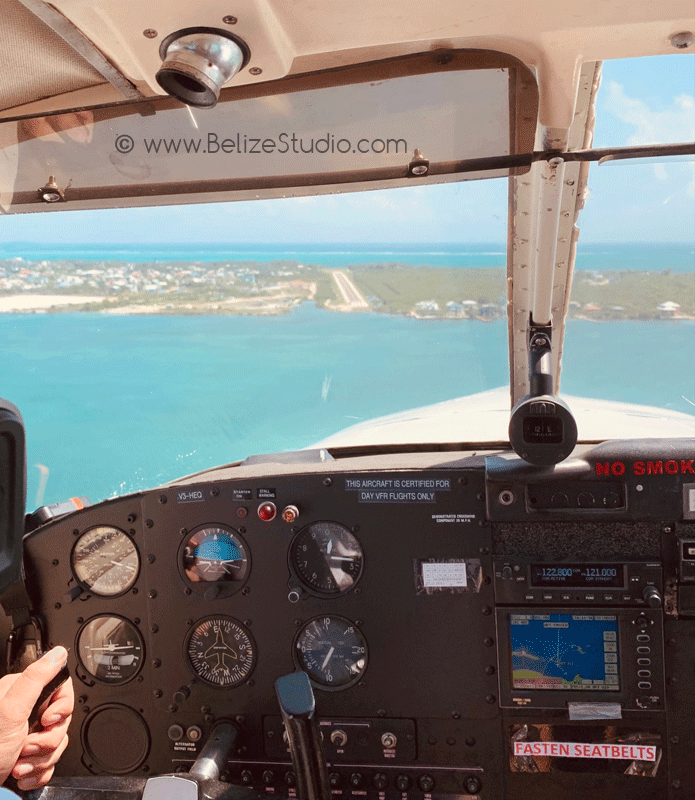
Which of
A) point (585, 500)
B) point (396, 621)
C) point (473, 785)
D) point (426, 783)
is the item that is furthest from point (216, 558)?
point (585, 500)

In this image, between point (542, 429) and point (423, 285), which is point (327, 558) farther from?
point (423, 285)

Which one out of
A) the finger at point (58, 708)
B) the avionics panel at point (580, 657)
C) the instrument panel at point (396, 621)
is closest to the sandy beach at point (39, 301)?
the instrument panel at point (396, 621)

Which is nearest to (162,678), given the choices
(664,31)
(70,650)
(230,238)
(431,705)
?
(70,650)

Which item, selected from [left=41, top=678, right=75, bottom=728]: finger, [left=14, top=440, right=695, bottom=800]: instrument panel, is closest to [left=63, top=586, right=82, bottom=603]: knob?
[left=14, top=440, right=695, bottom=800]: instrument panel

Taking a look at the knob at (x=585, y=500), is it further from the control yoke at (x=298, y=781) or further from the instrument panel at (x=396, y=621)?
the control yoke at (x=298, y=781)

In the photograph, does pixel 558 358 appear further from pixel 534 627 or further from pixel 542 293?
pixel 534 627

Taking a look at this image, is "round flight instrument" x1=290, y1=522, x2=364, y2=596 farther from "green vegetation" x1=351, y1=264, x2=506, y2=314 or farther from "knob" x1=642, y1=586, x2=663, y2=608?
"knob" x1=642, y1=586, x2=663, y2=608
